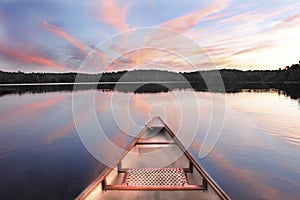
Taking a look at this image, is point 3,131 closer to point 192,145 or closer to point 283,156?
point 192,145

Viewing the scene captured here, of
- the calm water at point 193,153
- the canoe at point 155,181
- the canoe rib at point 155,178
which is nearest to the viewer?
the canoe at point 155,181

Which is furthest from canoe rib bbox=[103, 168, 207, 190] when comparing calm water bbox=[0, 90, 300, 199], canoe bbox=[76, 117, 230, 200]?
calm water bbox=[0, 90, 300, 199]

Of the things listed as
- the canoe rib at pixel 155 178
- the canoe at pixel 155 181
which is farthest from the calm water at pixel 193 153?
the canoe rib at pixel 155 178

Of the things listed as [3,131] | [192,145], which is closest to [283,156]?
[192,145]

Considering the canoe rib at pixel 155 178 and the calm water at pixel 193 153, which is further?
the calm water at pixel 193 153

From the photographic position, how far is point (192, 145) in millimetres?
10164

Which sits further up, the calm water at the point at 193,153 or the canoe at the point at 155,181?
the canoe at the point at 155,181

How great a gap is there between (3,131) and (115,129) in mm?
6061

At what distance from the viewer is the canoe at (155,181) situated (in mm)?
3488

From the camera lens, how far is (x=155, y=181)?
4059 millimetres

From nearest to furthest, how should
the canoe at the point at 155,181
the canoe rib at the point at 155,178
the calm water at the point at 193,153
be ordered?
the canoe at the point at 155,181 → the canoe rib at the point at 155,178 → the calm water at the point at 193,153

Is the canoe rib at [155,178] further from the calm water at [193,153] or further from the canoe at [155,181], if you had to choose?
the calm water at [193,153]

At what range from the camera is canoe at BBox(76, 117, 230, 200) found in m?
3.49

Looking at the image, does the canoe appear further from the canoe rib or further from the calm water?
the calm water
